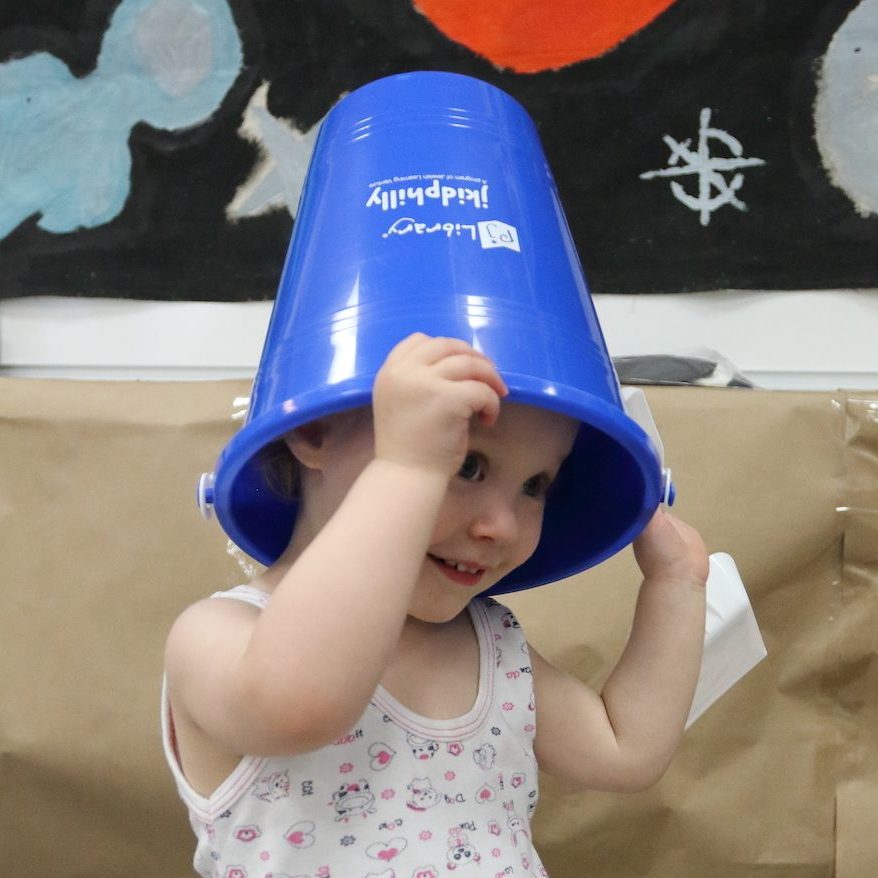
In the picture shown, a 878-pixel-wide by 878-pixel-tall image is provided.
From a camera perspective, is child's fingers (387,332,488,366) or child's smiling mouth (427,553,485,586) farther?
child's smiling mouth (427,553,485,586)

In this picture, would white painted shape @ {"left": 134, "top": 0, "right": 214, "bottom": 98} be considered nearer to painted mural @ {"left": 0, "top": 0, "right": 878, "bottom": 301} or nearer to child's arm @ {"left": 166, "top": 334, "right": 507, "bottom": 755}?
painted mural @ {"left": 0, "top": 0, "right": 878, "bottom": 301}

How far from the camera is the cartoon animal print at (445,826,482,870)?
0.56 meters

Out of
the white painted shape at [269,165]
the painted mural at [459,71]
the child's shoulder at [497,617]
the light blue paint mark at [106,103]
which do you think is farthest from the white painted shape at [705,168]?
the child's shoulder at [497,617]

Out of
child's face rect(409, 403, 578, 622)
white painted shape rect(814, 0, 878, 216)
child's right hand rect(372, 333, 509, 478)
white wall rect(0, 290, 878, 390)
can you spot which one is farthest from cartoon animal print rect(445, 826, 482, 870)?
white painted shape rect(814, 0, 878, 216)

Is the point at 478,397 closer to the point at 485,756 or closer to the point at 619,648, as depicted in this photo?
the point at 485,756

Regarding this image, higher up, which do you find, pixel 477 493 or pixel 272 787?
pixel 477 493

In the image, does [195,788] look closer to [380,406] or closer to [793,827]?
[380,406]

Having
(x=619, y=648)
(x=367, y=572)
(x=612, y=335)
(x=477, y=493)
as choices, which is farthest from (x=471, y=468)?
(x=612, y=335)

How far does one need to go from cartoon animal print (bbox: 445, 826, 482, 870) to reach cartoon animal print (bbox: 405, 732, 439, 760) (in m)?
0.04

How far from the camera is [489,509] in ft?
1.79

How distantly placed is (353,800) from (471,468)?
18cm

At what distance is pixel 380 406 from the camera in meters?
0.47

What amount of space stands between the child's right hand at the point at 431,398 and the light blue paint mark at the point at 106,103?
0.77 meters

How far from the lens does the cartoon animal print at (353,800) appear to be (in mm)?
554
